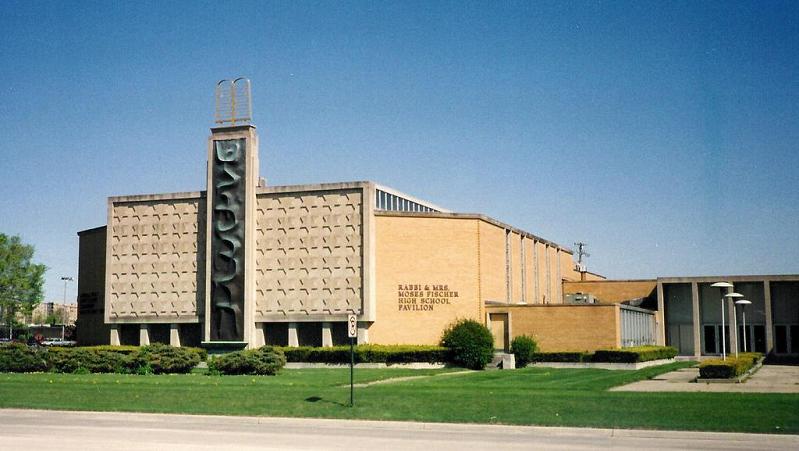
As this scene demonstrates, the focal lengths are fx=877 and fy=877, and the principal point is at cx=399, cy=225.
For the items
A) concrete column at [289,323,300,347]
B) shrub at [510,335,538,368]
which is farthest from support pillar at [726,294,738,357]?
concrete column at [289,323,300,347]

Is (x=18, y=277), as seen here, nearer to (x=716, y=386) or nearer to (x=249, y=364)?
(x=249, y=364)

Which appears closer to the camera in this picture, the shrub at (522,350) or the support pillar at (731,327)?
the shrub at (522,350)

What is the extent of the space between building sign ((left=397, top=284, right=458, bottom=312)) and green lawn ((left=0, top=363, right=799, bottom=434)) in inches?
737

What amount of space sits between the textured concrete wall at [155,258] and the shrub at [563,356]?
23.2 m

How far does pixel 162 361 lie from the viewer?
143ft

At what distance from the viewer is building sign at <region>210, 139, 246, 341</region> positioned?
58781 millimetres

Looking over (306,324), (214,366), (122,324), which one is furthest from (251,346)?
(214,366)

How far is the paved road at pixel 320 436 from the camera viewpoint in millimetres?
18469

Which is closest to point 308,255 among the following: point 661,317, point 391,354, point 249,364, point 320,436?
point 391,354

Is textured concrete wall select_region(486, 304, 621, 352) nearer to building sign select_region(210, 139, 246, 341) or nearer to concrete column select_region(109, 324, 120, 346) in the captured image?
building sign select_region(210, 139, 246, 341)

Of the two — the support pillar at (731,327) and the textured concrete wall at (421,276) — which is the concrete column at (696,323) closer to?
the support pillar at (731,327)

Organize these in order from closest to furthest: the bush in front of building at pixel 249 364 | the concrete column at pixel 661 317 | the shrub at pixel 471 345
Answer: the bush in front of building at pixel 249 364, the shrub at pixel 471 345, the concrete column at pixel 661 317

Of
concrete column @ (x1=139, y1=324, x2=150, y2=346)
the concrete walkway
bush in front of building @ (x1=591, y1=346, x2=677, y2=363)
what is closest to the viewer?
the concrete walkway

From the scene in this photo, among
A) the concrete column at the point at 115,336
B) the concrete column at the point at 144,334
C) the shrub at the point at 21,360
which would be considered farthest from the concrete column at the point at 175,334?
the shrub at the point at 21,360
